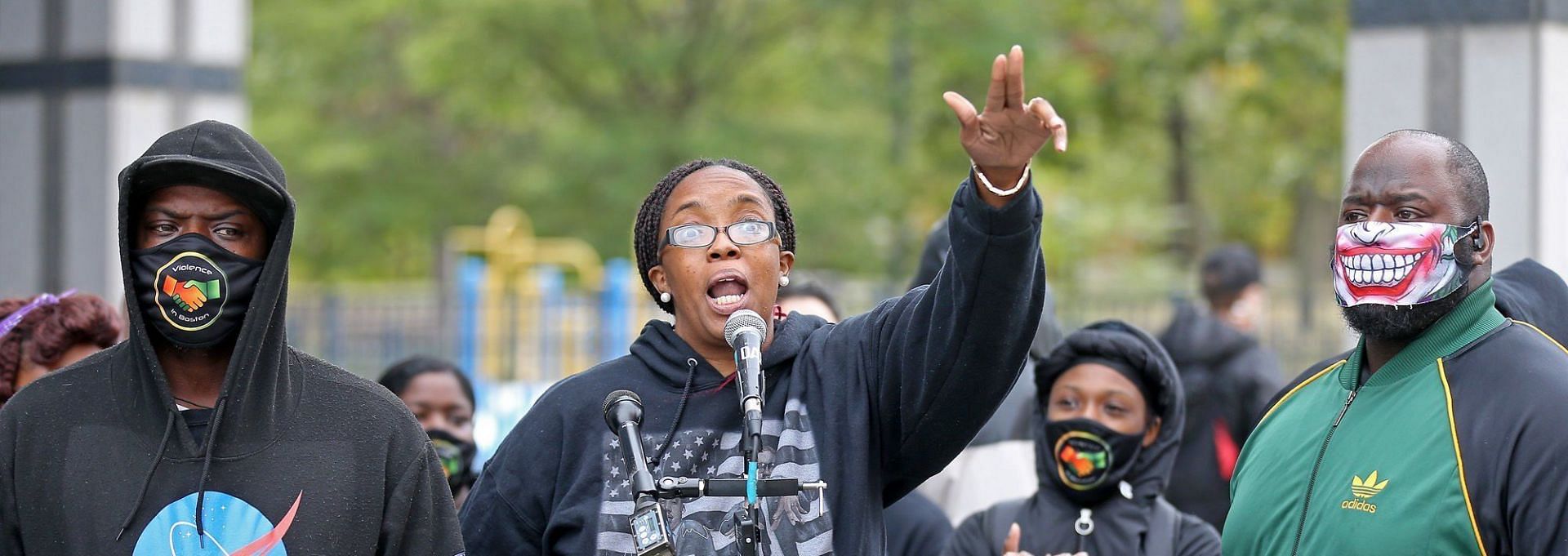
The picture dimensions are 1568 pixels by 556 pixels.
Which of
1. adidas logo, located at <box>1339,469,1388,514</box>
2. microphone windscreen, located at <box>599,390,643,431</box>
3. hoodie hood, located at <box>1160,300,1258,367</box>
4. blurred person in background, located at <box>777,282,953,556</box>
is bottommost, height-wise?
blurred person in background, located at <box>777,282,953,556</box>

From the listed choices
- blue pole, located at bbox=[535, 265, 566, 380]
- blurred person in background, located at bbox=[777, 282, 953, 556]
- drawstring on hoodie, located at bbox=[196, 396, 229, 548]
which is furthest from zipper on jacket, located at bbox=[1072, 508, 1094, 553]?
blue pole, located at bbox=[535, 265, 566, 380]

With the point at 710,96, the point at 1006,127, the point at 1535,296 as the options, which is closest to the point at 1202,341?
the point at 1535,296

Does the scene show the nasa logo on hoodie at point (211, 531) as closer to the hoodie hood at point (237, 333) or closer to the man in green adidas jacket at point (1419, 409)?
the hoodie hood at point (237, 333)

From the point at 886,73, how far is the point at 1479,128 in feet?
35.3

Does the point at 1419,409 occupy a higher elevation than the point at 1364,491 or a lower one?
higher

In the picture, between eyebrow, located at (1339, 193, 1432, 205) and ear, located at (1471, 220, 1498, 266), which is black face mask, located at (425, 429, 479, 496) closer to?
eyebrow, located at (1339, 193, 1432, 205)

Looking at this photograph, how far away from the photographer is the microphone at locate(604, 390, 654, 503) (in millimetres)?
3248

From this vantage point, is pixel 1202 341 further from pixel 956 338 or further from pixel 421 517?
pixel 421 517

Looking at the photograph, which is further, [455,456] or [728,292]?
[455,456]

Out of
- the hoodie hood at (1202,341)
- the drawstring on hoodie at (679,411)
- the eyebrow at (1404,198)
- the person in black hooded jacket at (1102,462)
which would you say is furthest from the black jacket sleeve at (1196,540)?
the hoodie hood at (1202,341)

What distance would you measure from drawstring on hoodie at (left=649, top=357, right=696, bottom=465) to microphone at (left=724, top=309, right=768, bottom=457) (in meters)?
0.19

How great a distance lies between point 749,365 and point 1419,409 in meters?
1.45

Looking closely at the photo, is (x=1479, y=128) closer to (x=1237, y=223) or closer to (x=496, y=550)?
(x=496, y=550)

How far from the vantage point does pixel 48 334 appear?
198 inches
